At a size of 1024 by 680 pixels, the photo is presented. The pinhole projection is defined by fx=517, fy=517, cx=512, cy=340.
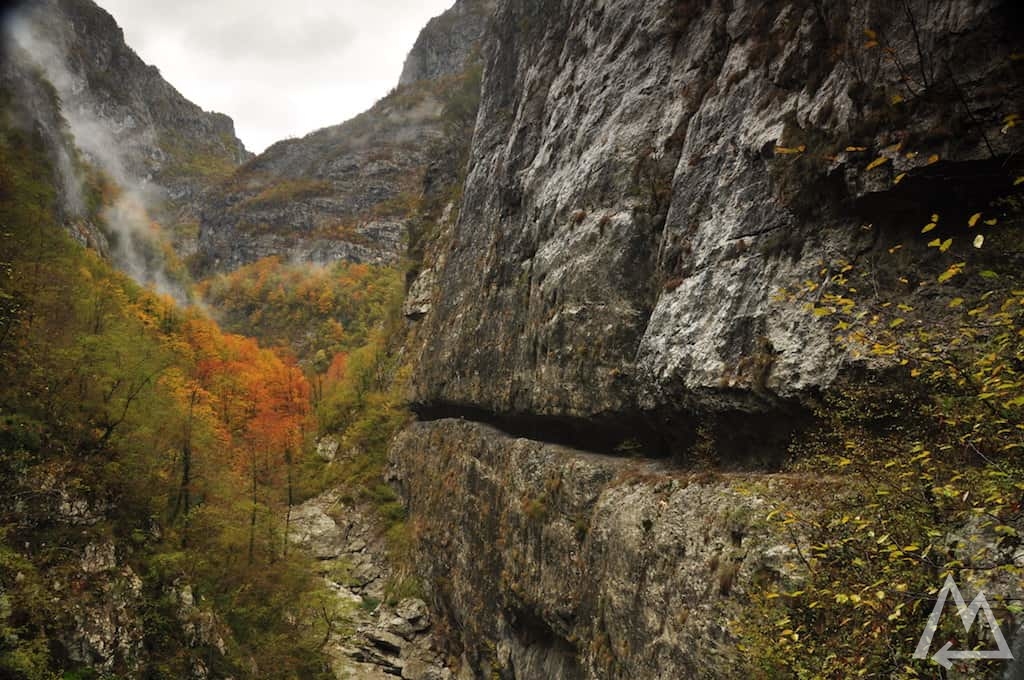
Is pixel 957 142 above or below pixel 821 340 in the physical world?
above

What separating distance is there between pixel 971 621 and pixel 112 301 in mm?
32629

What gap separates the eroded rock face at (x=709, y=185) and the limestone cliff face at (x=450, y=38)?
133m

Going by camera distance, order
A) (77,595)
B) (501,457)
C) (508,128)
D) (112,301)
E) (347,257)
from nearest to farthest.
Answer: (77,595), (501,457), (112,301), (508,128), (347,257)

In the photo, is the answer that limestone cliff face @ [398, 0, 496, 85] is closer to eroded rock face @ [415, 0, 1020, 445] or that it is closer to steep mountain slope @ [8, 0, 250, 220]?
steep mountain slope @ [8, 0, 250, 220]

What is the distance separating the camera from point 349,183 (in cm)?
11606

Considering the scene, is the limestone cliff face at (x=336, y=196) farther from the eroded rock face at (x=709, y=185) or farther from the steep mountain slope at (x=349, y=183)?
the eroded rock face at (x=709, y=185)

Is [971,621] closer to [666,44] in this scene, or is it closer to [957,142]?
[957,142]

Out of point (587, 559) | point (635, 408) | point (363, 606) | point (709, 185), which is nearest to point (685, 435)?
point (635, 408)

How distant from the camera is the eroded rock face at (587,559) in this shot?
28.1 feet

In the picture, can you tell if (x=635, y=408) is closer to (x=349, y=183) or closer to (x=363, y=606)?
(x=363, y=606)

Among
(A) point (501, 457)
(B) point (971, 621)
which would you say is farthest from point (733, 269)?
(A) point (501, 457)

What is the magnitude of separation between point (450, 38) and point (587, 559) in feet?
520

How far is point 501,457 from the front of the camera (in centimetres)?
2061

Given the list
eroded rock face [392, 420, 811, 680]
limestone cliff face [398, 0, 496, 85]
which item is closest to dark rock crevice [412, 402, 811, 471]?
eroded rock face [392, 420, 811, 680]
